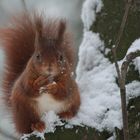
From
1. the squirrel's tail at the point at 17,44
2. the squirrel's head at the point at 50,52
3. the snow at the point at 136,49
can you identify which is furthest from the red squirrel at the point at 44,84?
the snow at the point at 136,49

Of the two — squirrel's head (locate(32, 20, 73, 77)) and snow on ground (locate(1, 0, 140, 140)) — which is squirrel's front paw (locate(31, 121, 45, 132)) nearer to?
snow on ground (locate(1, 0, 140, 140))

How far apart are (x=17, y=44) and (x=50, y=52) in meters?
0.48

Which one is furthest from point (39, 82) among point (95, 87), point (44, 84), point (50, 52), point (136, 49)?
point (136, 49)

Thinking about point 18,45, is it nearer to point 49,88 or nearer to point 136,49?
point 49,88

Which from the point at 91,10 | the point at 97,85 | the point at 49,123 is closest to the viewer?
the point at 49,123

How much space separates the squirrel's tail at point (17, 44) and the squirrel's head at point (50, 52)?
21cm

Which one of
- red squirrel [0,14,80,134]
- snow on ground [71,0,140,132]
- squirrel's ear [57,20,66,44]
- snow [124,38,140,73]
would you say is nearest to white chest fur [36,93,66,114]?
red squirrel [0,14,80,134]

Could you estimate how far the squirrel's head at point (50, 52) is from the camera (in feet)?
7.22

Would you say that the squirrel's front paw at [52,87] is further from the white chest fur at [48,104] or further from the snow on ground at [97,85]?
the snow on ground at [97,85]

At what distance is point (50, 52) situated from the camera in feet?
7.31

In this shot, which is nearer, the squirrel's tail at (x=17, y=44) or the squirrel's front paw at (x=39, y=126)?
the squirrel's front paw at (x=39, y=126)

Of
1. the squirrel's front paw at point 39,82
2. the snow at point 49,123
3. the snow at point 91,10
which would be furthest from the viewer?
the snow at point 91,10

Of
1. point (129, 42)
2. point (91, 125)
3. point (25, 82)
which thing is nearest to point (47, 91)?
point (25, 82)

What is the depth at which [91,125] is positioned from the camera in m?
2.13
